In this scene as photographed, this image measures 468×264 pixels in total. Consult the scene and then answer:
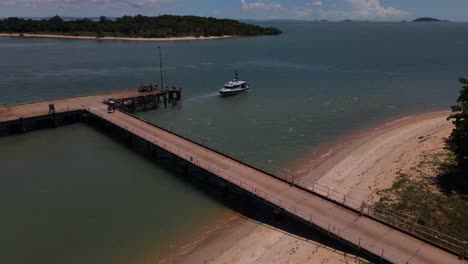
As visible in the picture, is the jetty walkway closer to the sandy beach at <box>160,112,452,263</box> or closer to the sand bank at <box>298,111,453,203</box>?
the sandy beach at <box>160,112,452,263</box>

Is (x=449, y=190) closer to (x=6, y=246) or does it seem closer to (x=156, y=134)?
(x=156, y=134)

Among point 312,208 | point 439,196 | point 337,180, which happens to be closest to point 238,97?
point 337,180

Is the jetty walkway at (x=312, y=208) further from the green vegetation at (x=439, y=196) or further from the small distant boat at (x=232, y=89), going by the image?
the small distant boat at (x=232, y=89)

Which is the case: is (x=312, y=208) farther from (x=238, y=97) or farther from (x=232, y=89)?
(x=232, y=89)

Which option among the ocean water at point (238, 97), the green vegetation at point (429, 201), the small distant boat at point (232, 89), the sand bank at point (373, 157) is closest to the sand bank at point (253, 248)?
the ocean water at point (238, 97)

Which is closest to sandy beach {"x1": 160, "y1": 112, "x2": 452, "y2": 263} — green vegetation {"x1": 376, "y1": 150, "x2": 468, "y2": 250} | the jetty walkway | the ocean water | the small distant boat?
green vegetation {"x1": 376, "y1": 150, "x2": 468, "y2": 250}

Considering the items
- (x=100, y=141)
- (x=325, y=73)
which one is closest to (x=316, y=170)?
(x=100, y=141)
